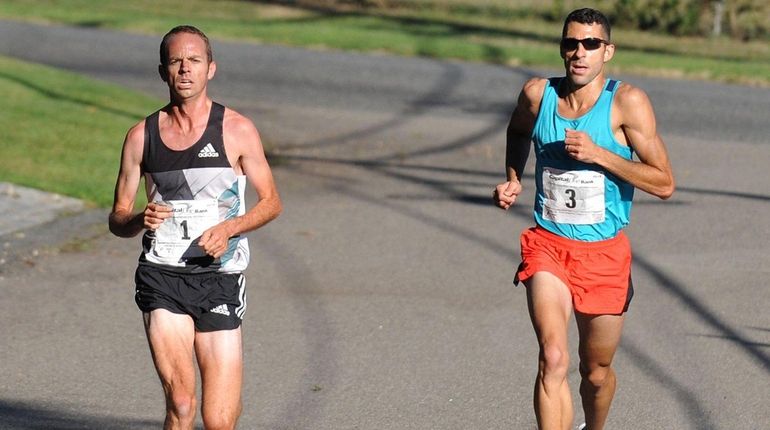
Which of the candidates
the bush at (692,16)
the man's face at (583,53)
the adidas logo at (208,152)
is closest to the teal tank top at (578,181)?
the man's face at (583,53)

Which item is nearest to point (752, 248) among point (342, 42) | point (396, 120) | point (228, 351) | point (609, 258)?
point (609, 258)

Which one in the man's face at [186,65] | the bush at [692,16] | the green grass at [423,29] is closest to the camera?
the man's face at [186,65]

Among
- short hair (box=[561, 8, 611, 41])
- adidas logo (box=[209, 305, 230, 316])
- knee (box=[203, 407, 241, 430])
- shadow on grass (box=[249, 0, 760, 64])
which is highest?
short hair (box=[561, 8, 611, 41])

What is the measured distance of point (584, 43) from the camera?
580 centimetres

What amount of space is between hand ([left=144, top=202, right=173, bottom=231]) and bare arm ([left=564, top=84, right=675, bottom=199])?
5.87 feet

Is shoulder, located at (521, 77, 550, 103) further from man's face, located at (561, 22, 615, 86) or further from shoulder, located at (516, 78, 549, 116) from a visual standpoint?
man's face, located at (561, 22, 615, 86)

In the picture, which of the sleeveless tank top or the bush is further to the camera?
the bush

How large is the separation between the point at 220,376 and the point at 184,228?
1.98ft

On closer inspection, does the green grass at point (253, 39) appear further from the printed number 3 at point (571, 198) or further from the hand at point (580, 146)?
the hand at point (580, 146)

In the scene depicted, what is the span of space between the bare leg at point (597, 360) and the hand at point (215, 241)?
5.48ft

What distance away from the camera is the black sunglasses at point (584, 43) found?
5.78m

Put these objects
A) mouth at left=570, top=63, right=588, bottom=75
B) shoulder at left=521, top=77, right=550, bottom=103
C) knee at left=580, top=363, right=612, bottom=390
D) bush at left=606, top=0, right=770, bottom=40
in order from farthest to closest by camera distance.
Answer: bush at left=606, top=0, right=770, bottom=40
knee at left=580, top=363, right=612, bottom=390
shoulder at left=521, top=77, right=550, bottom=103
mouth at left=570, top=63, right=588, bottom=75

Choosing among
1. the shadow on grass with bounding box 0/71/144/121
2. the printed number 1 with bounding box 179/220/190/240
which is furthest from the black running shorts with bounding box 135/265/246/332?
the shadow on grass with bounding box 0/71/144/121

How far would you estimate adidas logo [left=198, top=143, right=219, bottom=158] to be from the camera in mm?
5434
